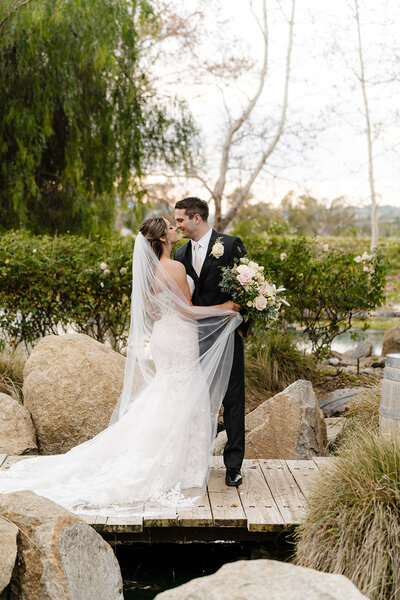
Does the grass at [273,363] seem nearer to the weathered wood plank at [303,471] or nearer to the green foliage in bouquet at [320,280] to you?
the green foliage in bouquet at [320,280]

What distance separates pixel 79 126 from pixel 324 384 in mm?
7120

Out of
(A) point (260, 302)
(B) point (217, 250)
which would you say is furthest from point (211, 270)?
(A) point (260, 302)

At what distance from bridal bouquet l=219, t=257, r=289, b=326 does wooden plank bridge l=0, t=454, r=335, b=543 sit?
1.19 m

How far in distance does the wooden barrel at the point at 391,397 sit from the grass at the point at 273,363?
130 inches

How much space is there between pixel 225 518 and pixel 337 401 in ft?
12.0

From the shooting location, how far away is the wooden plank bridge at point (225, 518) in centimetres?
419

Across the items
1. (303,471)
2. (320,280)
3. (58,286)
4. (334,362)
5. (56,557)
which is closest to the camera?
(56,557)

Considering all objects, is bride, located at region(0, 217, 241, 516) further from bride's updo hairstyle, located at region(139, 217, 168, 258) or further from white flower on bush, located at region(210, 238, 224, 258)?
white flower on bush, located at region(210, 238, 224, 258)

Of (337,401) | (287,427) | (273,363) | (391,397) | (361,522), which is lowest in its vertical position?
(337,401)

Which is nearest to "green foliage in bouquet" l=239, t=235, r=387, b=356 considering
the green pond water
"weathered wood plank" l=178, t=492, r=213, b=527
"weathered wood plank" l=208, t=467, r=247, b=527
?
"weathered wood plank" l=208, t=467, r=247, b=527

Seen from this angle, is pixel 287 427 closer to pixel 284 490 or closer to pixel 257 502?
pixel 284 490

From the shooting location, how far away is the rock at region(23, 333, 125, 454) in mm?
6031

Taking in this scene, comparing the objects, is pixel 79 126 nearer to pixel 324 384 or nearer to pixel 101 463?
pixel 324 384

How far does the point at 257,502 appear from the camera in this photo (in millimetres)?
4539
